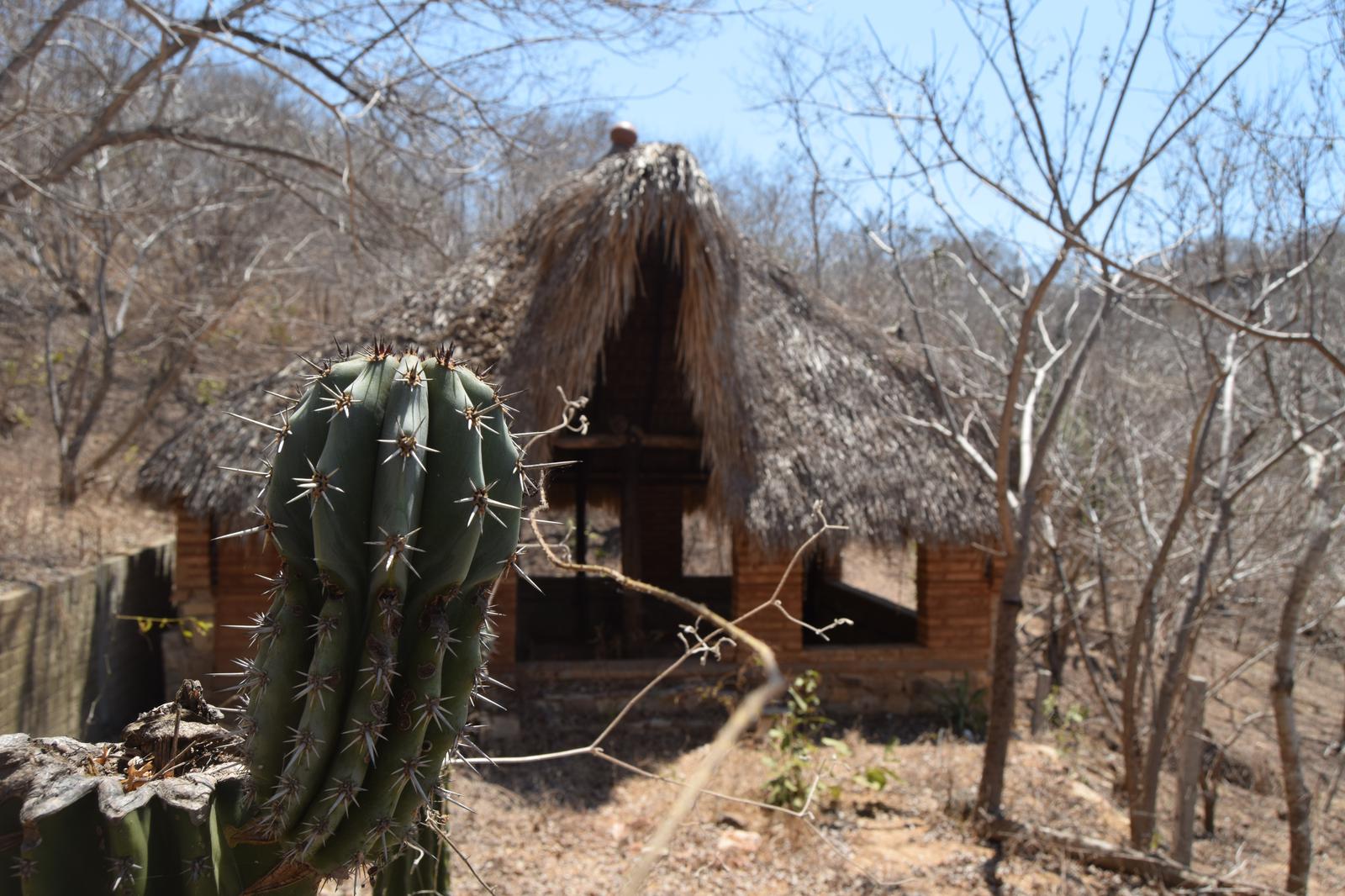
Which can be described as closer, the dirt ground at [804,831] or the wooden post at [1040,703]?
the dirt ground at [804,831]

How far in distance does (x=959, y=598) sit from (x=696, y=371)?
9.97 feet

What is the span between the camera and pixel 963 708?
7812 millimetres

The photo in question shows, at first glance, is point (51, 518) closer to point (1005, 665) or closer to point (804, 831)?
point (804, 831)

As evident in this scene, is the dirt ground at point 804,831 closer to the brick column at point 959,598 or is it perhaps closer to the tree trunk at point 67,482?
the brick column at point 959,598

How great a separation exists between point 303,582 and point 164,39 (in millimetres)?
5727

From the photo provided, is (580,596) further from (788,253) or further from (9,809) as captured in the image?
(788,253)

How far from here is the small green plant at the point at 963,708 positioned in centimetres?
775

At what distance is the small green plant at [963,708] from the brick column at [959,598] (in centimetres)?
31

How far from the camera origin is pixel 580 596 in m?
9.84

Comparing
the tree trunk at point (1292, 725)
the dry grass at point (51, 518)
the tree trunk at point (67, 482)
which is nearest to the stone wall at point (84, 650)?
the dry grass at point (51, 518)

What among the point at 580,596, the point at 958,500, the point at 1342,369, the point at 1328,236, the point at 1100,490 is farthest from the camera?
the point at 1100,490

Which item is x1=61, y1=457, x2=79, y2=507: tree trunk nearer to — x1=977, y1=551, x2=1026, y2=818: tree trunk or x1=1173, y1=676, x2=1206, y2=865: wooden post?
x1=977, y1=551, x2=1026, y2=818: tree trunk

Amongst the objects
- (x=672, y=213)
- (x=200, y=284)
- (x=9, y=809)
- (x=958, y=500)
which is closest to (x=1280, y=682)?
(x=958, y=500)

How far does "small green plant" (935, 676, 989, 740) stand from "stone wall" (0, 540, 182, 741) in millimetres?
5995
